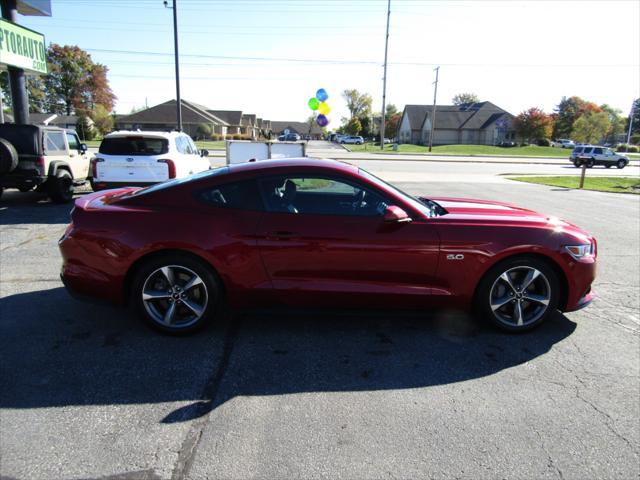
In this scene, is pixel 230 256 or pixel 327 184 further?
pixel 327 184

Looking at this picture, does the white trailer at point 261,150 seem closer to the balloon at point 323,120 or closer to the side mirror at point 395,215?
the side mirror at point 395,215

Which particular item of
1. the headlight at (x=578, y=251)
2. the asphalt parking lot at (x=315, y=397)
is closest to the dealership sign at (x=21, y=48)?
the asphalt parking lot at (x=315, y=397)

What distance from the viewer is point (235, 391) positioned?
2992 millimetres

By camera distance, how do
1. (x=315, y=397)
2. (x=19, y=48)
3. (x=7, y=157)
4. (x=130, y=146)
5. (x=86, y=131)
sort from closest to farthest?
(x=315, y=397) < (x=7, y=157) < (x=130, y=146) < (x=19, y=48) < (x=86, y=131)

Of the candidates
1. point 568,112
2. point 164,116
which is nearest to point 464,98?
point 568,112

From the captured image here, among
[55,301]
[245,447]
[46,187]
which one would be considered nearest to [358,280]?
[245,447]

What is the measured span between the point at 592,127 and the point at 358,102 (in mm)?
57120

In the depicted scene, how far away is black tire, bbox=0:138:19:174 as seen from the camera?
9.20 metres

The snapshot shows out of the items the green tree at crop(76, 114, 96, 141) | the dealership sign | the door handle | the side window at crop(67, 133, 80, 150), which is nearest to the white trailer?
the side window at crop(67, 133, 80, 150)

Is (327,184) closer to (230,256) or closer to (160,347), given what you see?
(230,256)

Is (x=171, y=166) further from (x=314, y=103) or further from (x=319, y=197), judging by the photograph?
(x=314, y=103)

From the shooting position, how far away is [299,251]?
3.62 metres

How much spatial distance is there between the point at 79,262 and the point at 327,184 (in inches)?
87.2

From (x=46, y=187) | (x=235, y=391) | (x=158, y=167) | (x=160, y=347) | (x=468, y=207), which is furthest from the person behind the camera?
(x=46, y=187)
